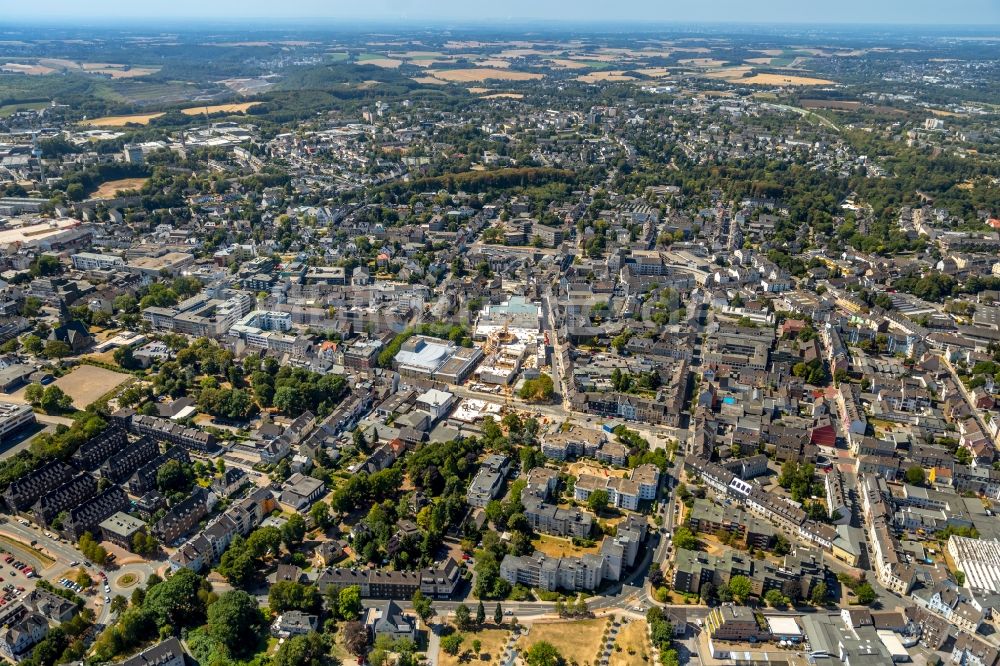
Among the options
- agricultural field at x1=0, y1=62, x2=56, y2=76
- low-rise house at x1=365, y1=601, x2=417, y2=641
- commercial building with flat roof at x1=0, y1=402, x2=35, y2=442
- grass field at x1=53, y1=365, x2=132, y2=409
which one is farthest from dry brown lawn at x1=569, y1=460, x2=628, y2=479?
agricultural field at x1=0, y1=62, x2=56, y2=76

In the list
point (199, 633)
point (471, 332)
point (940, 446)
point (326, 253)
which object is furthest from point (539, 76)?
point (199, 633)

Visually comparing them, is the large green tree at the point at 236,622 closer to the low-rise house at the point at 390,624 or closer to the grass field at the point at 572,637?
the low-rise house at the point at 390,624

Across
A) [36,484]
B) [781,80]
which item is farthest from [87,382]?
[781,80]

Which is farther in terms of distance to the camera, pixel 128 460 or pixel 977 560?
pixel 128 460

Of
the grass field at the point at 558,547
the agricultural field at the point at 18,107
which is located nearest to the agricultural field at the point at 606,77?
the agricultural field at the point at 18,107

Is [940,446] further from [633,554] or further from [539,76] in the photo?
[539,76]

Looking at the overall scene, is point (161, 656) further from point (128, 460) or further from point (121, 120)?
point (121, 120)
